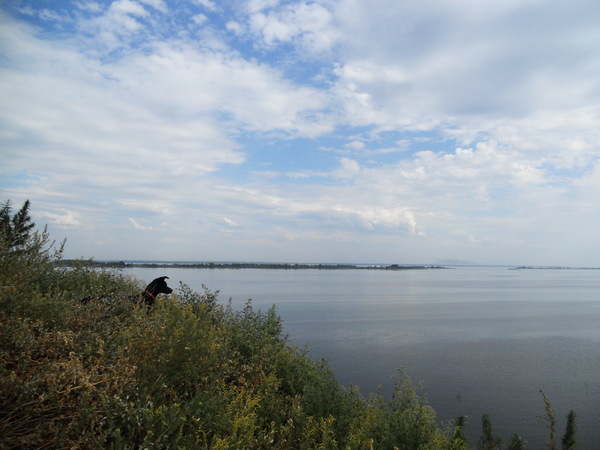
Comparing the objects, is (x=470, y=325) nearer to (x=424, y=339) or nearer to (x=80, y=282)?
(x=424, y=339)

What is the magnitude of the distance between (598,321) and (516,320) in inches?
432

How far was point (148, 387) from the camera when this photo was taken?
5.79m

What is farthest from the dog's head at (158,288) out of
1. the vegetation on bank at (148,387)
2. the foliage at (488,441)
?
the foliage at (488,441)

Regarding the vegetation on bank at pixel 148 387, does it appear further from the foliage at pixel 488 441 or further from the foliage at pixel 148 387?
the foliage at pixel 488 441

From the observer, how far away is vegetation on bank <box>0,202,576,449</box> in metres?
4.79

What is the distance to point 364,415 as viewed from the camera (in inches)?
344

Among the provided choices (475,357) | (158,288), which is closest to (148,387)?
(158,288)

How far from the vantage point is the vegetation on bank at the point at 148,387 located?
4793mm

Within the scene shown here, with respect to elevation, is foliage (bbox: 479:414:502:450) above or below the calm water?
above

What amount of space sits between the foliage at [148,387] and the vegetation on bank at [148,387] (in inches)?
0.8

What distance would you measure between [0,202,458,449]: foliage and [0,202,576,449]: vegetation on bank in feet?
0.07

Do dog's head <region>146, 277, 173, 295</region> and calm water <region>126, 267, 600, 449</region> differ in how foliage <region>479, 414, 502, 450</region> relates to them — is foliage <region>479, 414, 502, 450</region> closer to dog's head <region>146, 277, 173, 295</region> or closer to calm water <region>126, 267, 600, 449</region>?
calm water <region>126, 267, 600, 449</region>

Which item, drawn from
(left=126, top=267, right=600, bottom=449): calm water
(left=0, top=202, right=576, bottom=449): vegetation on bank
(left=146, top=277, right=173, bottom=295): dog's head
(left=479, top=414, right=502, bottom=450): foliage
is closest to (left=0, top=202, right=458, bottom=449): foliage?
(left=0, top=202, right=576, bottom=449): vegetation on bank

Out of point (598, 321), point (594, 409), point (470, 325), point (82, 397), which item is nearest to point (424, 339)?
point (470, 325)
